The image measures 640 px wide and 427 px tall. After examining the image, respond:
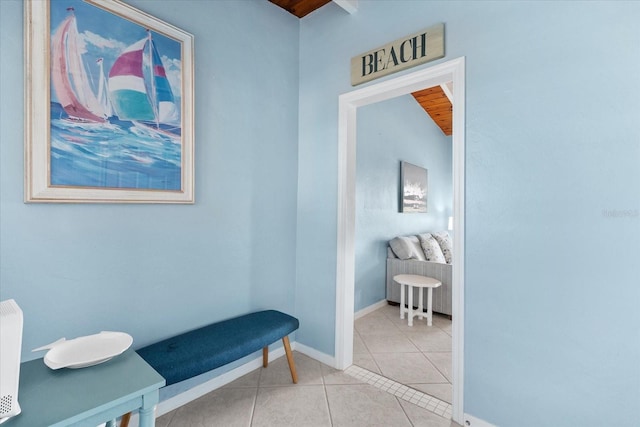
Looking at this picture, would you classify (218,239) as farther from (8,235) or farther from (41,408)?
(41,408)

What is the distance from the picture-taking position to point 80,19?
1.52 meters

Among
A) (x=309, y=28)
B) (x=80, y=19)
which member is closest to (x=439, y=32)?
(x=309, y=28)

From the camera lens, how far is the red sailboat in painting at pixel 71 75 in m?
1.45

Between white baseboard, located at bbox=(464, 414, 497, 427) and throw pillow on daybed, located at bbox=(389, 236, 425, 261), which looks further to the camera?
throw pillow on daybed, located at bbox=(389, 236, 425, 261)

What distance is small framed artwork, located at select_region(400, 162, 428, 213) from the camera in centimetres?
449

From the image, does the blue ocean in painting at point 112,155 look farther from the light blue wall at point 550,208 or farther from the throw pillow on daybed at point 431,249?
the throw pillow on daybed at point 431,249

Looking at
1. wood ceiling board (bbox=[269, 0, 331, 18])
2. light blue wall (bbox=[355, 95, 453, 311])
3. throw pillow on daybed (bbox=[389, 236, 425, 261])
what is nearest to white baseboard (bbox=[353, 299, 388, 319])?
light blue wall (bbox=[355, 95, 453, 311])

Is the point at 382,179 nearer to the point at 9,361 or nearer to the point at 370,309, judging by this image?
the point at 370,309

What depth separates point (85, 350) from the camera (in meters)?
1.33

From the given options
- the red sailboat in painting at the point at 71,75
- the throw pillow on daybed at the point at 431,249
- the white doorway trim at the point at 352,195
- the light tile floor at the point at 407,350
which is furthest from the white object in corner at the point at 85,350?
the throw pillow on daybed at the point at 431,249

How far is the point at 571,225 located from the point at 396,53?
1.49m

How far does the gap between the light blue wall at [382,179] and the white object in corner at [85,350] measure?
8.72 feet

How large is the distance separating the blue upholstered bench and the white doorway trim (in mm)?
472

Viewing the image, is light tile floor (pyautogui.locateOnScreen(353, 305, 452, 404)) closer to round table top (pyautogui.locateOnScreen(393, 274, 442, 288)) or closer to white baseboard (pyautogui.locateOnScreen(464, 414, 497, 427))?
white baseboard (pyautogui.locateOnScreen(464, 414, 497, 427))
